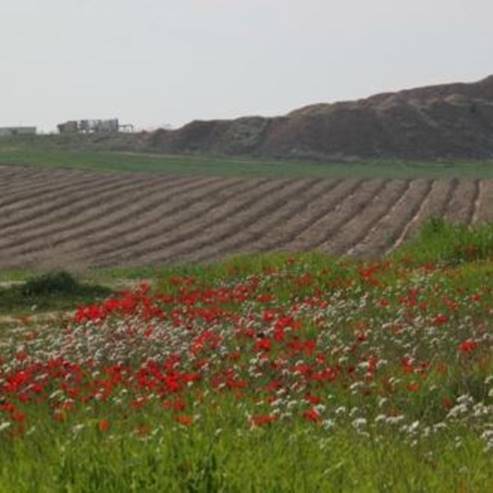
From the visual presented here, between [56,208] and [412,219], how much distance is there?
44.7 ft

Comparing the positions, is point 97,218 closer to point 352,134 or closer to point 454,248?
point 454,248

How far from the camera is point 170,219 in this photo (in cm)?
4088

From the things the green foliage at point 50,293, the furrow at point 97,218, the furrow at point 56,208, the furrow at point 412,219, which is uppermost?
the green foliage at point 50,293

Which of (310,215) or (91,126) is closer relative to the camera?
(310,215)

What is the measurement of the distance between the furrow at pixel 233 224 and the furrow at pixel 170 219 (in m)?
1.07

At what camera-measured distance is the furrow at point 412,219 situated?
3412 centimetres

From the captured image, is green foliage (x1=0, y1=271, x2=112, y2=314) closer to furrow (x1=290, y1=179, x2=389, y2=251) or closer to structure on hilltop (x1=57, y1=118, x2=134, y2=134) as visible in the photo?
furrow (x1=290, y1=179, x2=389, y2=251)

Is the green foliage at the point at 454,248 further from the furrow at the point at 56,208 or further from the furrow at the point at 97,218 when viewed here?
the furrow at the point at 56,208

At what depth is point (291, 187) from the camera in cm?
5094

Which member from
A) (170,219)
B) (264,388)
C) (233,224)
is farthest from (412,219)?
(264,388)

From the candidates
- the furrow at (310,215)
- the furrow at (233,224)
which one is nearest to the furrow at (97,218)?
the furrow at (233,224)

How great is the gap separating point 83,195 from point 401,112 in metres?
53.4

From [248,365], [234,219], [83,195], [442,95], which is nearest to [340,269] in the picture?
[248,365]

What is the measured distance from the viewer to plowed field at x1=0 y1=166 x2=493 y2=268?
33.5 meters
